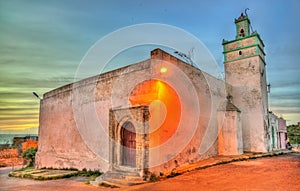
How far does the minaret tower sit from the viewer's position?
48.6 ft

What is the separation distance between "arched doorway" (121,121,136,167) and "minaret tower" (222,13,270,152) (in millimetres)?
9396

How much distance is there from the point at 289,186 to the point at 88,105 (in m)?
9.37

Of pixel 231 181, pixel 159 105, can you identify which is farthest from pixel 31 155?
pixel 231 181

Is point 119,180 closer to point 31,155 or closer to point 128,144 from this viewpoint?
point 128,144

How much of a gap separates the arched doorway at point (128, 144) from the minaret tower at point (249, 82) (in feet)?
30.8

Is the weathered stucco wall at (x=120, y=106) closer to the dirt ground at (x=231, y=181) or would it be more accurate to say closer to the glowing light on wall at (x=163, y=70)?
the glowing light on wall at (x=163, y=70)

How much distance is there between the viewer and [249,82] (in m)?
15.3

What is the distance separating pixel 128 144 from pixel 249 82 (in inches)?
405

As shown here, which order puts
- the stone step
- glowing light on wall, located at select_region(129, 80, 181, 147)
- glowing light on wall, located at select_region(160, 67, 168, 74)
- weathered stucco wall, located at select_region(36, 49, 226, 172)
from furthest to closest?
weathered stucco wall, located at select_region(36, 49, 226, 172)
glowing light on wall, located at select_region(160, 67, 168, 74)
glowing light on wall, located at select_region(129, 80, 181, 147)
the stone step

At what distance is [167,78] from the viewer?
29.8ft

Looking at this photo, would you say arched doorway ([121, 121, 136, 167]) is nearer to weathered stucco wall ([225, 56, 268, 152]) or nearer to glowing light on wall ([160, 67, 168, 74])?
glowing light on wall ([160, 67, 168, 74])

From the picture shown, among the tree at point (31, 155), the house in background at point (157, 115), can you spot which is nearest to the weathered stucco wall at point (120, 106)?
the house in background at point (157, 115)

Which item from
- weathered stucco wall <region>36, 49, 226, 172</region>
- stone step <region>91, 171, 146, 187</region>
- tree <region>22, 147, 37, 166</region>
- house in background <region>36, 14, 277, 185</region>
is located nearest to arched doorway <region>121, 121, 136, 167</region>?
house in background <region>36, 14, 277, 185</region>

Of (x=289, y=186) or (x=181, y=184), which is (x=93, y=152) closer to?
(x=181, y=184)
